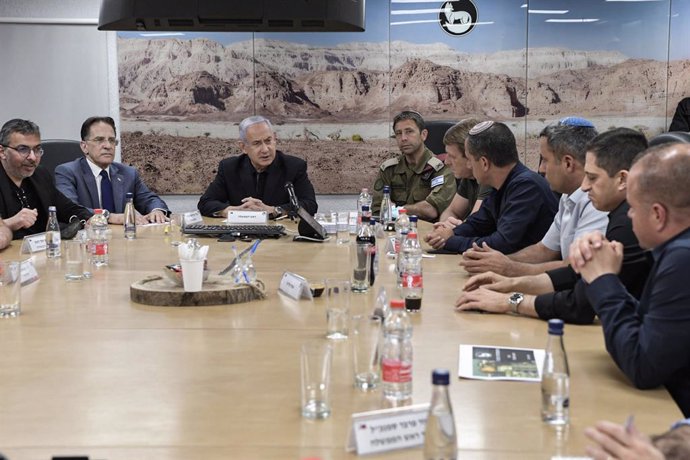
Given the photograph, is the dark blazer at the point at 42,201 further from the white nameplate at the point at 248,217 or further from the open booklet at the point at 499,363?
the open booklet at the point at 499,363

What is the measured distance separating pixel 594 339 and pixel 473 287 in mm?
589

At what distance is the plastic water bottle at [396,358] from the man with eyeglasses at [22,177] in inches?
116

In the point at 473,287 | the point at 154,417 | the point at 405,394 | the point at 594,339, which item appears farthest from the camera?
the point at 473,287

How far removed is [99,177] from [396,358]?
3.83 metres

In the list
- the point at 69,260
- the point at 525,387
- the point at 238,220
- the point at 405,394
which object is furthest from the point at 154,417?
the point at 238,220

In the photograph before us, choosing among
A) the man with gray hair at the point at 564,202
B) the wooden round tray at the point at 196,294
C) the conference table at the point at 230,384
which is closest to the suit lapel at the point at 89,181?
the conference table at the point at 230,384

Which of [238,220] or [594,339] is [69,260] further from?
[594,339]

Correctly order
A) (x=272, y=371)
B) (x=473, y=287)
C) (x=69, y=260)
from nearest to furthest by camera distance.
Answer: (x=272, y=371) < (x=473, y=287) < (x=69, y=260)

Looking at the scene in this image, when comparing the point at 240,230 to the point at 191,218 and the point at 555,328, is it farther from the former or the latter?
the point at 555,328

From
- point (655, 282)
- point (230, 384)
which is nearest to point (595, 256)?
point (655, 282)

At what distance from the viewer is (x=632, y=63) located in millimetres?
7176

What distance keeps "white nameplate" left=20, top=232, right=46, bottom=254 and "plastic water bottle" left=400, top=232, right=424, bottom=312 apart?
1.82m

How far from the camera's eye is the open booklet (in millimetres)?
1910

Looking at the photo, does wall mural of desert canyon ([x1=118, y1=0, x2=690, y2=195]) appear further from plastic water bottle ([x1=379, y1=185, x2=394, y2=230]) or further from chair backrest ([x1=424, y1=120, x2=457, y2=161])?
plastic water bottle ([x1=379, y1=185, x2=394, y2=230])
